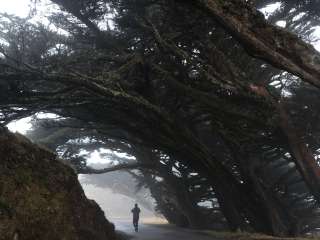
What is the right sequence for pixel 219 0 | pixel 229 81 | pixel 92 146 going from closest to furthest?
pixel 219 0, pixel 229 81, pixel 92 146

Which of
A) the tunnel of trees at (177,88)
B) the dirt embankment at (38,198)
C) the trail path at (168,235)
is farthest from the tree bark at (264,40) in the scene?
the trail path at (168,235)

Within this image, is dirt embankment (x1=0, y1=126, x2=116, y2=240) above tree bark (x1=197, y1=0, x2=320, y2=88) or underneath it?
underneath

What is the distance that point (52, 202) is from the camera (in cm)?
810

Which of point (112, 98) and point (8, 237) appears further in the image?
point (112, 98)

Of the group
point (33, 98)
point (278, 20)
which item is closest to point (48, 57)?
point (33, 98)

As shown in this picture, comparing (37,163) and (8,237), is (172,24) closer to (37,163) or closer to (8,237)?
(37,163)

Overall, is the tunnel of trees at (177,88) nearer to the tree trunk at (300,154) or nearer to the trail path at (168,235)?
the tree trunk at (300,154)

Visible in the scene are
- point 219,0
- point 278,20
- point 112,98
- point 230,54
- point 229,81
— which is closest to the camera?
point 219,0

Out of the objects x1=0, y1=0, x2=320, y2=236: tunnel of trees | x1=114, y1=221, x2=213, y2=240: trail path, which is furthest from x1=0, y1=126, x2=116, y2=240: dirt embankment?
x1=114, y1=221, x2=213, y2=240: trail path

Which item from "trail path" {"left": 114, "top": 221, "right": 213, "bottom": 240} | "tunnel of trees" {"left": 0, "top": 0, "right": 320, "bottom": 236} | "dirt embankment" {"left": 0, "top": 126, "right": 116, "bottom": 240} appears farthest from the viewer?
"trail path" {"left": 114, "top": 221, "right": 213, "bottom": 240}

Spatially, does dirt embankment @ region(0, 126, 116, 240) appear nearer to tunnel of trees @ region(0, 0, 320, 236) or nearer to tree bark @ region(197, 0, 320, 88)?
tunnel of trees @ region(0, 0, 320, 236)

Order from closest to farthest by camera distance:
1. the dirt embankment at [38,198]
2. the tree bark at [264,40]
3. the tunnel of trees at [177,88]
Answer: the tree bark at [264,40], the dirt embankment at [38,198], the tunnel of trees at [177,88]

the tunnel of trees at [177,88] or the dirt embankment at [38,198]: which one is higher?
the tunnel of trees at [177,88]

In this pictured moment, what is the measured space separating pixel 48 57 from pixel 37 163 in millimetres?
4139
